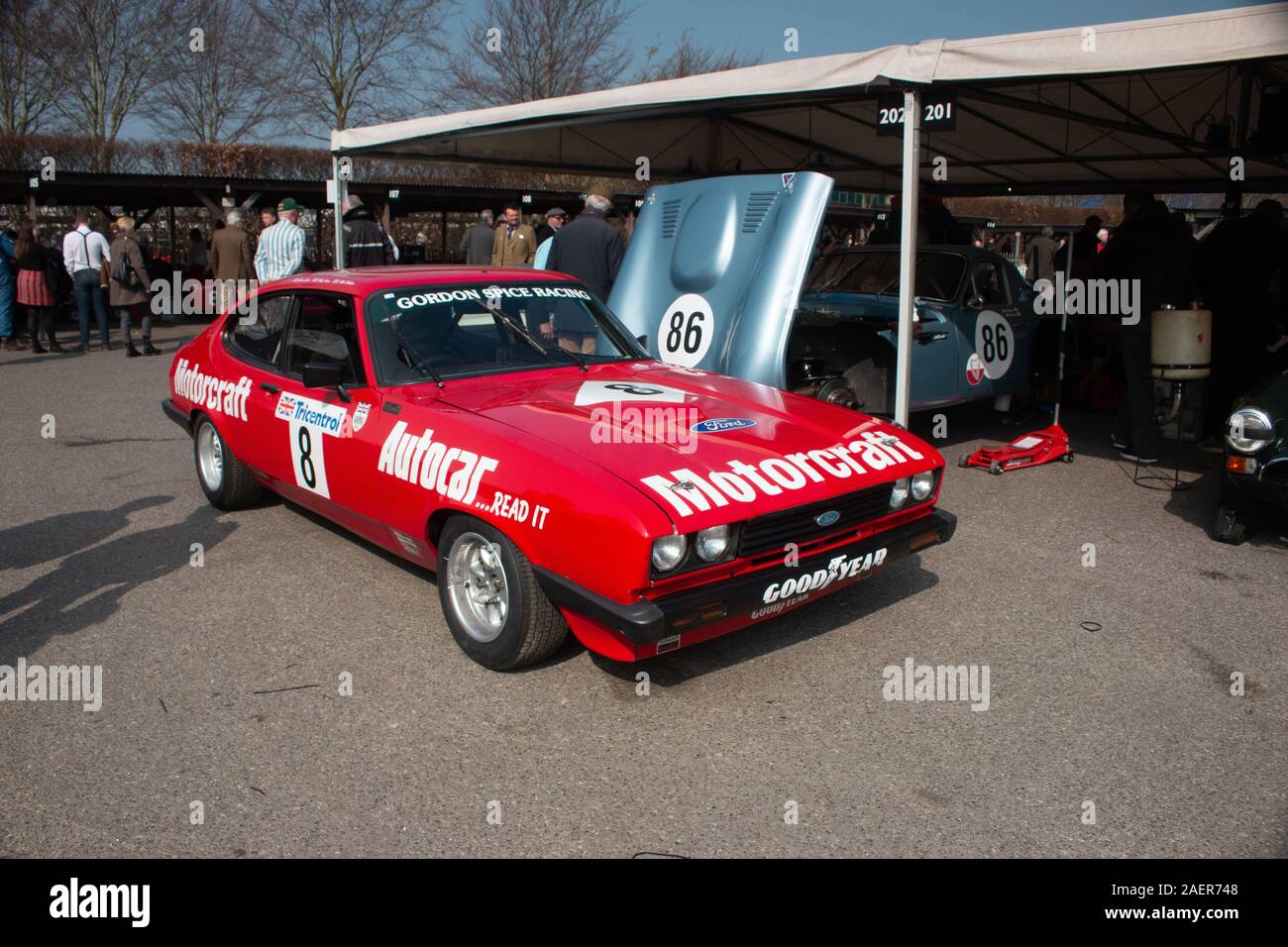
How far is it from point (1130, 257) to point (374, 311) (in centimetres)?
550

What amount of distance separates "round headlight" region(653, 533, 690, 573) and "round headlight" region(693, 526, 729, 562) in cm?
7

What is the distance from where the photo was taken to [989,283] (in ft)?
28.0

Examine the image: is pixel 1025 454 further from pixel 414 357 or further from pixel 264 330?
pixel 264 330

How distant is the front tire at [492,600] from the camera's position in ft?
11.8

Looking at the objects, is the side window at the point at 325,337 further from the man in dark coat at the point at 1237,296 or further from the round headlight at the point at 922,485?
the man in dark coat at the point at 1237,296

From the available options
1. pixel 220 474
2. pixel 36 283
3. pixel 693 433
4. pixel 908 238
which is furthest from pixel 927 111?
pixel 36 283

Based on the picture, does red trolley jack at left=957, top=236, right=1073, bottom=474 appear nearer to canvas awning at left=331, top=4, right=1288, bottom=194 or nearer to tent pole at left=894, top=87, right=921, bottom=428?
tent pole at left=894, top=87, right=921, bottom=428

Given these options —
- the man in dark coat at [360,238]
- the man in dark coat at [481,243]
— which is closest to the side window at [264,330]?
the man in dark coat at [360,238]

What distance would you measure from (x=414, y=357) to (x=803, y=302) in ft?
14.5

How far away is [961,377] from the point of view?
7840mm

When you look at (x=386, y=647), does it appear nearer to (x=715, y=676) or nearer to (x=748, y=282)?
(x=715, y=676)

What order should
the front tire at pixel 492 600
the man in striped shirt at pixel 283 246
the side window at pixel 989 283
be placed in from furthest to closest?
1. the man in striped shirt at pixel 283 246
2. the side window at pixel 989 283
3. the front tire at pixel 492 600

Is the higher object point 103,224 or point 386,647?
point 103,224

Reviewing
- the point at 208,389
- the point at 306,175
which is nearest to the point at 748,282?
the point at 208,389
